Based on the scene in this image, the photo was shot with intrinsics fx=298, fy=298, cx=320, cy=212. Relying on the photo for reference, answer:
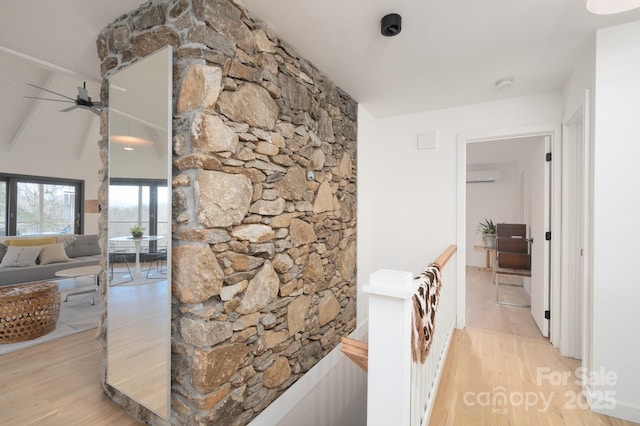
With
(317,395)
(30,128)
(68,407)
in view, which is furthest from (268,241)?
(30,128)

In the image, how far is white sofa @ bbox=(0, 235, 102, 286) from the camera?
4.26m

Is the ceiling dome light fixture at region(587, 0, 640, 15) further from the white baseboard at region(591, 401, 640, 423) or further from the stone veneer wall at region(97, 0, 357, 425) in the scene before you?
the white baseboard at region(591, 401, 640, 423)

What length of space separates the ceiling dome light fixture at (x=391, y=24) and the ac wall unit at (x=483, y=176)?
549cm

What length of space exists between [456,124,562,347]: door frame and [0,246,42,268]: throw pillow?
19.8 ft

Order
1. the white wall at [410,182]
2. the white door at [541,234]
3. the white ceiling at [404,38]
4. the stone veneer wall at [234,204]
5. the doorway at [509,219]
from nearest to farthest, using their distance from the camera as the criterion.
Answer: the stone veneer wall at [234,204] → the white ceiling at [404,38] → the white door at [541,234] → the doorway at [509,219] → the white wall at [410,182]

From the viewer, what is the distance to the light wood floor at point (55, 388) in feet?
5.91

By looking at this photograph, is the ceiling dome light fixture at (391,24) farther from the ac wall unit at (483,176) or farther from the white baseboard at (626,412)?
the ac wall unit at (483,176)

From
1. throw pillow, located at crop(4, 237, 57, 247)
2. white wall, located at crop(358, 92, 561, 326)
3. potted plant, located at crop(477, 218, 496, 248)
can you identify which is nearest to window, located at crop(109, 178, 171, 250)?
white wall, located at crop(358, 92, 561, 326)

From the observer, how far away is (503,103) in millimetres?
2994

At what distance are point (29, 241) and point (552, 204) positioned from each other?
7.25 m

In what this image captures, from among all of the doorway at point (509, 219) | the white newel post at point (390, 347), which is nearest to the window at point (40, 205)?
the white newel post at point (390, 347)

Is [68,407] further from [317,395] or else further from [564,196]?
[564,196]

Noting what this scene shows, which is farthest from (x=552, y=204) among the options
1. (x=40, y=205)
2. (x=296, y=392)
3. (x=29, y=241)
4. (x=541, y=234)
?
(x=40, y=205)

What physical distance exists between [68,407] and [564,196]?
4.01m
